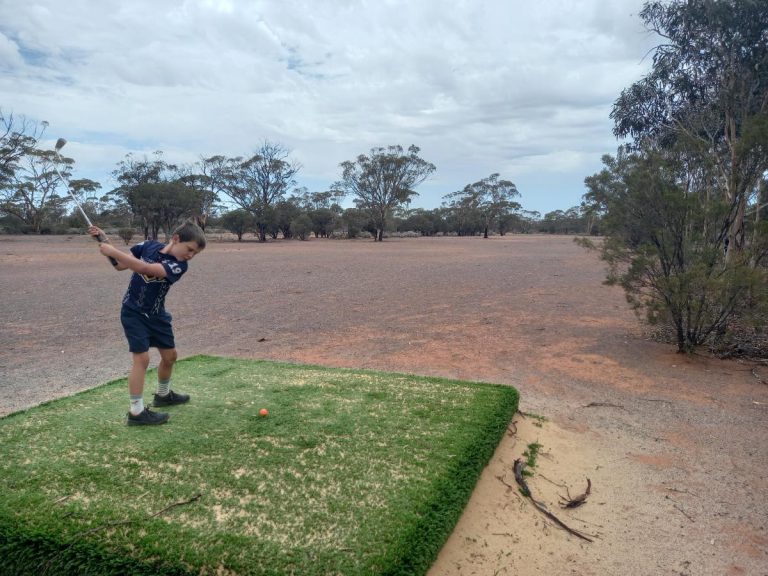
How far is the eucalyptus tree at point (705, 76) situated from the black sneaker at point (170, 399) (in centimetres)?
886

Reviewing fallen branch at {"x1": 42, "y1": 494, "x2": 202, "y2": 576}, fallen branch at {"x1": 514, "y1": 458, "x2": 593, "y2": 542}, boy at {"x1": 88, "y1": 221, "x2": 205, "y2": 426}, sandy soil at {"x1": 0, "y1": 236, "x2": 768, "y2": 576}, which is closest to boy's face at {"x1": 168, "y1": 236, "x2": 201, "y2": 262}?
boy at {"x1": 88, "y1": 221, "x2": 205, "y2": 426}

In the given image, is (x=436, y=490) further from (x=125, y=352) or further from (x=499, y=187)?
(x=499, y=187)

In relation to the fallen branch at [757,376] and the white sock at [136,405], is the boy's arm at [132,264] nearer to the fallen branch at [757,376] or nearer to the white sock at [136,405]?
the white sock at [136,405]

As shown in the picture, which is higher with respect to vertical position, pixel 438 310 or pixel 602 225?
pixel 602 225

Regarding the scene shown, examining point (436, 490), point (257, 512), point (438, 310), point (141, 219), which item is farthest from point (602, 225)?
point (141, 219)

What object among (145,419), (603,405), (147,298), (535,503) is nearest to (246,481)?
(145,419)

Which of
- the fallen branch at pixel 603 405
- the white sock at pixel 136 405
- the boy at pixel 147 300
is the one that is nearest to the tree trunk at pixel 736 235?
the fallen branch at pixel 603 405

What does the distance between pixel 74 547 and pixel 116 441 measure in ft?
3.33

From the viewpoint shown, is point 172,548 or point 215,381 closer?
point 172,548

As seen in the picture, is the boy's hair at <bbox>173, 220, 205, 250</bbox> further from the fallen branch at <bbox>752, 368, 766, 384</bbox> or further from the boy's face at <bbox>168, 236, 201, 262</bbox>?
the fallen branch at <bbox>752, 368, 766, 384</bbox>

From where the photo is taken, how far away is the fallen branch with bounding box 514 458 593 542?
274cm

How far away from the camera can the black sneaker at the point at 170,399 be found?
12.6 ft

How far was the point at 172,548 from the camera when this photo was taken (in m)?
2.18

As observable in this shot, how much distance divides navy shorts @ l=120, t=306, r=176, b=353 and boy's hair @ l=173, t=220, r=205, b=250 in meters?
0.63
